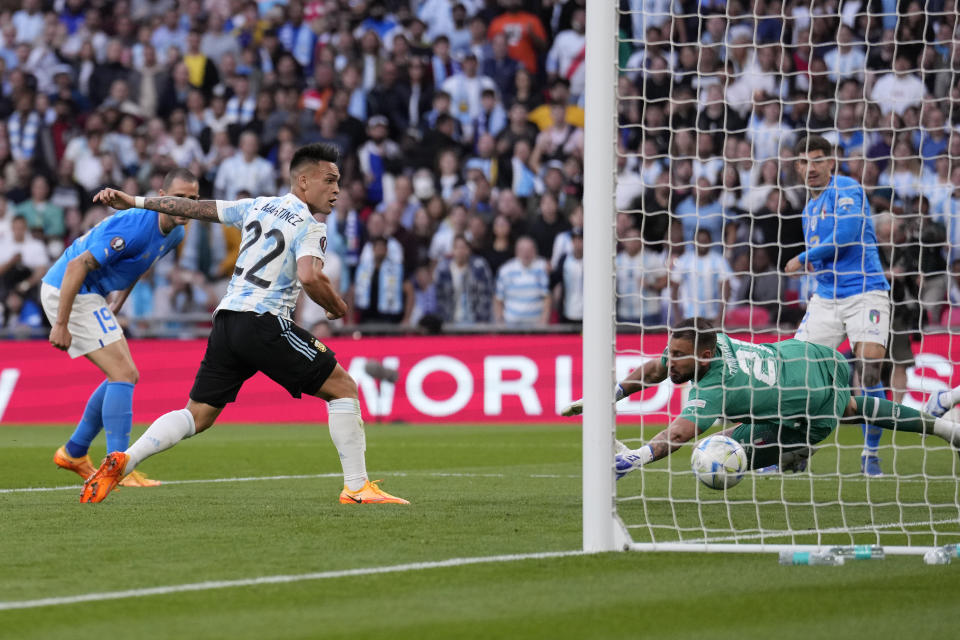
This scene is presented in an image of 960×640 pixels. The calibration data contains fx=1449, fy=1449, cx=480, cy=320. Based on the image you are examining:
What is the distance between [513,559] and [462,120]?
14661 millimetres

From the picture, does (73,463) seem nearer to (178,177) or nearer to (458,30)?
(178,177)

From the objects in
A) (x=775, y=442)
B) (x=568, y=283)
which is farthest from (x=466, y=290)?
(x=775, y=442)

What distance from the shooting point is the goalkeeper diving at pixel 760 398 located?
823cm

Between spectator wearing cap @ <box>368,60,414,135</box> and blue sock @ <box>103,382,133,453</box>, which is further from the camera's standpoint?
spectator wearing cap @ <box>368,60,414,135</box>

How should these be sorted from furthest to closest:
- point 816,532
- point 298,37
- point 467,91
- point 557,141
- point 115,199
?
point 298,37
point 467,91
point 557,141
point 115,199
point 816,532

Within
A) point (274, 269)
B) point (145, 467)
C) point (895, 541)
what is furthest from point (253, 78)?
point (895, 541)

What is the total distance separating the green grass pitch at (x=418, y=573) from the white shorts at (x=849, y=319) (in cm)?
119

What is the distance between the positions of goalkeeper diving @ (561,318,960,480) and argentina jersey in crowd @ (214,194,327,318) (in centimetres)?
179

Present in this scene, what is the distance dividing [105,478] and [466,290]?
1007 cm

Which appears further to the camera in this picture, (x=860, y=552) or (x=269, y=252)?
(x=269, y=252)

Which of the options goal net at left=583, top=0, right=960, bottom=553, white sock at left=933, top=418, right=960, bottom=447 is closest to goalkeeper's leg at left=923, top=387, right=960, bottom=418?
goal net at left=583, top=0, right=960, bottom=553

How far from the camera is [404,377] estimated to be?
17750 millimetres

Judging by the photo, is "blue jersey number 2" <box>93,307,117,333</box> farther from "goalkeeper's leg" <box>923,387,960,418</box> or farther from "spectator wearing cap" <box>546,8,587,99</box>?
"spectator wearing cap" <box>546,8,587,99</box>

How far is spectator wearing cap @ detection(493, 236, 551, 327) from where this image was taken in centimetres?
1809
